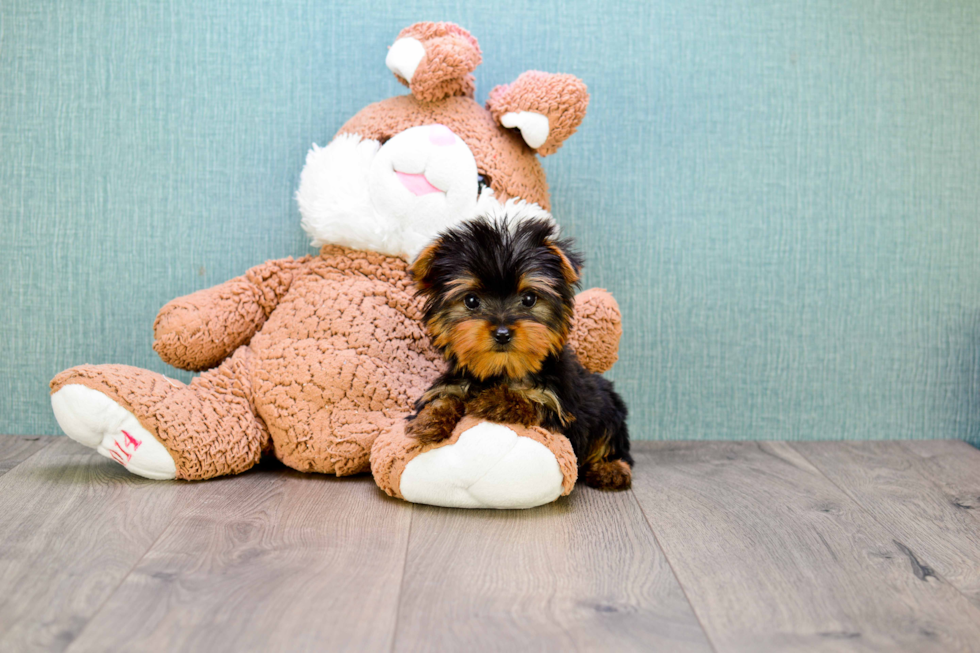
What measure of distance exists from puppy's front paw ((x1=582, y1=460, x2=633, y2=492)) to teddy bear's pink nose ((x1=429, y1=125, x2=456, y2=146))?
0.87 meters

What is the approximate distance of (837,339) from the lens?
242cm

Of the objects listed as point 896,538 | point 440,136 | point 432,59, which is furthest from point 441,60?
point 896,538

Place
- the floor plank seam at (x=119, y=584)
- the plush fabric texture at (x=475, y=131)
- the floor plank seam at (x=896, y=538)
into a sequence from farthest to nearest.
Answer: the plush fabric texture at (x=475, y=131) < the floor plank seam at (x=896, y=538) < the floor plank seam at (x=119, y=584)

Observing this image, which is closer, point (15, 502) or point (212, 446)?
point (15, 502)

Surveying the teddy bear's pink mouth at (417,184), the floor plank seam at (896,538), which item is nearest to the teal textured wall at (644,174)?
the floor plank seam at (896,538)

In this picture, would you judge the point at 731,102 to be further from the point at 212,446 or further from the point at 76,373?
Result: the point at 76,373

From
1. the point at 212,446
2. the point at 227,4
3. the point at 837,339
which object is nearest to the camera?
the point at 212,446

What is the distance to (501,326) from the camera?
1529 millimetres

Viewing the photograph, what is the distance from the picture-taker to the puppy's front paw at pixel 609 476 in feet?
6.23

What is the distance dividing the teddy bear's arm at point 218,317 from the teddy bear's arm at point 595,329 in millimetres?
754

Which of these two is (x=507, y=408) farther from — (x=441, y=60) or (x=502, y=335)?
(x=441, y=60)

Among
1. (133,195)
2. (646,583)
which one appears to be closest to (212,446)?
(133,195)

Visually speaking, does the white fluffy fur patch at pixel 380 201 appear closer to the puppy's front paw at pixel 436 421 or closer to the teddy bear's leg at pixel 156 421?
the puppy's front paw at pixel 436 421

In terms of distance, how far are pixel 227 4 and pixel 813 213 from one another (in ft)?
6.03
